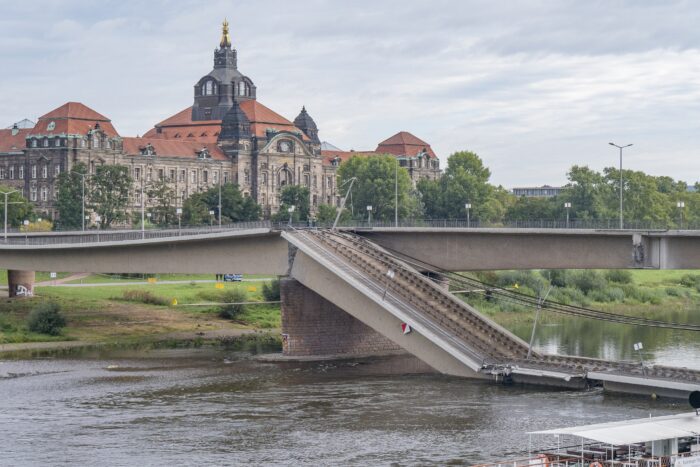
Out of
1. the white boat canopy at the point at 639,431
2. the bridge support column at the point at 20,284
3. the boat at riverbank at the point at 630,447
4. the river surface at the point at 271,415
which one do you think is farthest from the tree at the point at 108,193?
the white boat canopy at the point at 639,431

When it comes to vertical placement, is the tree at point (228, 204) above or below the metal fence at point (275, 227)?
above

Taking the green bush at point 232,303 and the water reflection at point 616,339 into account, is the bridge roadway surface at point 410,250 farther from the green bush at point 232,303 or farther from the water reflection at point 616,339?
the green bush at point 232,303

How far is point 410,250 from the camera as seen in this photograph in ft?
300

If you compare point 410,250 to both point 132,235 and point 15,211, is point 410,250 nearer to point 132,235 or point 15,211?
point 132,235

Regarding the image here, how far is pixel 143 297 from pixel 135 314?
26.3 feet

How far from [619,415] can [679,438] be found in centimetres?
1263

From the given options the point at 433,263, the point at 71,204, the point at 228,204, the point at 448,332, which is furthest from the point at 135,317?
the point at 228,204

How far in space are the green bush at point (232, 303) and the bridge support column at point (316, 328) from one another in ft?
79.0

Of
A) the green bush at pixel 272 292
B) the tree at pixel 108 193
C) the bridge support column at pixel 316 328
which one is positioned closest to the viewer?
the bridge support column at pixel 316 328

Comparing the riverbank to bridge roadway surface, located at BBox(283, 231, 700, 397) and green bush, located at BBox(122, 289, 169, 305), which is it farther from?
bridge roadway surface, located at BBox(283, 231, 700, 397)

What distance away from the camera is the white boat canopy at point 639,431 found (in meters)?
48.4

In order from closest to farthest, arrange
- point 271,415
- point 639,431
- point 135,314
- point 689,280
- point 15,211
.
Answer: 1. point 639,431
2. point 271,415
3. point 135,314
4. point 689,280
5. point 15,211

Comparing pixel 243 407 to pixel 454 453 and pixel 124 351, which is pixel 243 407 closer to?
pixel 454 453

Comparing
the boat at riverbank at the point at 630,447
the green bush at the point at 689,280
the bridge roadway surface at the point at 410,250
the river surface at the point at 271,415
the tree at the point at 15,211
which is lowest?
the river surface at the point at 271,415
